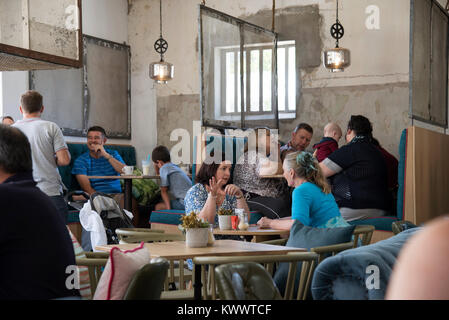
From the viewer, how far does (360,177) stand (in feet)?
18.3

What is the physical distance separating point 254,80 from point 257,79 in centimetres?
8

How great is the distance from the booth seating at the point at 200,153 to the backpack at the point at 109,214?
5.62ft

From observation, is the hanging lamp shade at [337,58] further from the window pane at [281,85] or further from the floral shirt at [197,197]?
the floral shirt at [197,197]

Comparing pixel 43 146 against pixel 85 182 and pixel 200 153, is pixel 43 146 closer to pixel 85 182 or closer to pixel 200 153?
pixel 200 153

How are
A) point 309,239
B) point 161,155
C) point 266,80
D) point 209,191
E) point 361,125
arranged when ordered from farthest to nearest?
1. point 266,80
2. point 161,155
3. point 361,125
4. point 209,191
5. point 309,239

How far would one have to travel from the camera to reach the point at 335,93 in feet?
28.4

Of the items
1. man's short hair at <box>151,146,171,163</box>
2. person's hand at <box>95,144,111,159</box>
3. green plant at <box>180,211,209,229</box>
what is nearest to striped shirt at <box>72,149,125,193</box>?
person's hand at <box>95,144,111,159</box>

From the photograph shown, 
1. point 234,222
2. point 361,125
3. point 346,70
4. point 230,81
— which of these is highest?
point 346,70

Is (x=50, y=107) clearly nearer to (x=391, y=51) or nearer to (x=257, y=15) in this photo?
(x=257, y=15)

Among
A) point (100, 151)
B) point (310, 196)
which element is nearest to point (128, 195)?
point (100, 151)

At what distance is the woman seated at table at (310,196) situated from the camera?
12.6 feet

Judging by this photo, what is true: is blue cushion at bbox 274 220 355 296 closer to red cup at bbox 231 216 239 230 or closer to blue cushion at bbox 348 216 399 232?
red cup at bbox 231 216 239 230

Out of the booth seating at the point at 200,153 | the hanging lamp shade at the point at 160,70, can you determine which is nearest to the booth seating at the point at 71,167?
the booth seating at the point at 200,153

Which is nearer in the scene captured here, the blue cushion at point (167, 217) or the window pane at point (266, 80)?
the blue cushion at point (167, 217)
